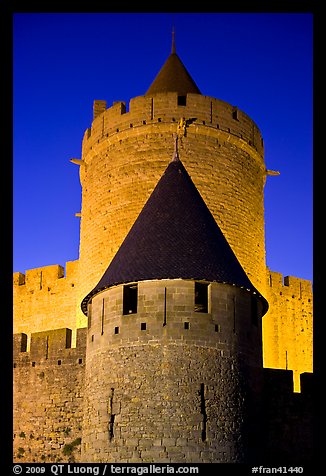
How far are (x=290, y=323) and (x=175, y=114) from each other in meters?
7.34

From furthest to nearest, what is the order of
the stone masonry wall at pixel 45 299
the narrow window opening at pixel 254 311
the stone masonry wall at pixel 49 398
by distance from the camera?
1. the stone masonry wall at pixel 45 299
2. the stone masonry wall at pixel 49 398
3. the narrow window opening at pixel 254 311

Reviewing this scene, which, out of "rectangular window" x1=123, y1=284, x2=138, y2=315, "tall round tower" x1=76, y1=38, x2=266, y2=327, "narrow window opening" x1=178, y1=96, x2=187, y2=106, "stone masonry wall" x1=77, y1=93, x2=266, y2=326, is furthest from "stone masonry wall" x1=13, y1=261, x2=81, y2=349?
"rectangular window" x1=123, y1=284, x2=138, y2=315

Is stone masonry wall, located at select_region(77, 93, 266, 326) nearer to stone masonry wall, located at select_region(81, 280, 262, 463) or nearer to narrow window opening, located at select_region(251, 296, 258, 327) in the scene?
narrow window opening, located at select_region(251, 296, 258, 327)

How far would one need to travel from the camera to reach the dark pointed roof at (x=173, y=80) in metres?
21.8

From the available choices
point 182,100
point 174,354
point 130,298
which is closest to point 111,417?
point 174,354

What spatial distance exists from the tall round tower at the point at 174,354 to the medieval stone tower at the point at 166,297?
0.9 inches

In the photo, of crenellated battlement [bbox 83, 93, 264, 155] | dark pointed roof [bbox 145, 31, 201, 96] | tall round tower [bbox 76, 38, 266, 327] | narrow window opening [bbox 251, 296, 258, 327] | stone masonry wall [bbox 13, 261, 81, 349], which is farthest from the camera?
stone masonry wall [bbox 13, 261, 81, 349]

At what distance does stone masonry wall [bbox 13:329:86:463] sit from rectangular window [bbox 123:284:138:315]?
254 centimetres

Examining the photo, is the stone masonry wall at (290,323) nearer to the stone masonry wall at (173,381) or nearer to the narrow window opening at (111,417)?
the stone masonry wall at (173,381)

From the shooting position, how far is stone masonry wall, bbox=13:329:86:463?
17.7 meters

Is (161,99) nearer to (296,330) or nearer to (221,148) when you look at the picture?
(221,148)

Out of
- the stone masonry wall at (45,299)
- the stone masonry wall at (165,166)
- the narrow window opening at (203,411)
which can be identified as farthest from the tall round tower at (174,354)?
the stone masonry wall at (45,299)

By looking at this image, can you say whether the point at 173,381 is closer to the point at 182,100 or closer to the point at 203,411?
the point at 203,411

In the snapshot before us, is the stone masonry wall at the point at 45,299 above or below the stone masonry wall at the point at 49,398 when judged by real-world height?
above
